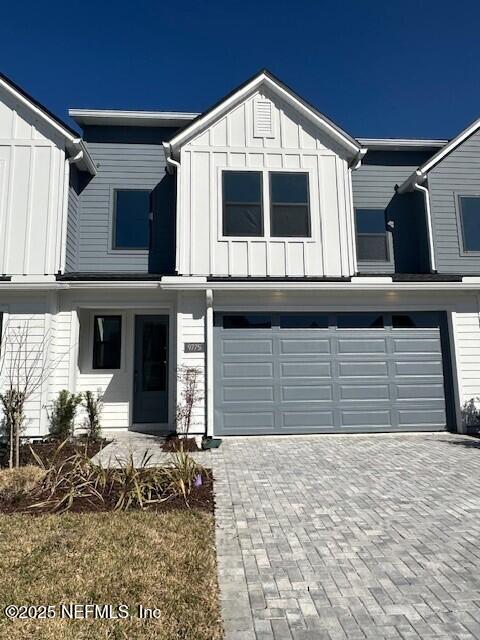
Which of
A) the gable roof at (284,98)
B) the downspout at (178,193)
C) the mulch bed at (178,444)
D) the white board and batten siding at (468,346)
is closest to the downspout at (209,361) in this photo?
the mulch bed at (178,444)

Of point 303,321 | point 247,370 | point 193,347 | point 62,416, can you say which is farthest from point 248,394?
point 62,416

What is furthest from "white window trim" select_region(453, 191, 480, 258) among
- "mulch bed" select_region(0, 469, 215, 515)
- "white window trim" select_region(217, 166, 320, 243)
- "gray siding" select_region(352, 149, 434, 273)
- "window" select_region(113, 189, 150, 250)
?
"mulch bed" select_region(0, 469, 215, 515)

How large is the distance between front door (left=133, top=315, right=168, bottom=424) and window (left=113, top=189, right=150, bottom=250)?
202cm

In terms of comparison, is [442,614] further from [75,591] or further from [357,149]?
[357,149]

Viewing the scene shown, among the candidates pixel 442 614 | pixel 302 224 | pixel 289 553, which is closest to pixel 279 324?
pixel 302 224

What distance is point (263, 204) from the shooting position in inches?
369

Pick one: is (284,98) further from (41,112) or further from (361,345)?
(361,345)

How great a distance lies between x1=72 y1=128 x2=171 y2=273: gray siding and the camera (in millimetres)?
10266

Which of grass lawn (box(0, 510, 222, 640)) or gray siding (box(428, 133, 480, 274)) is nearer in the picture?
grass lawn (box(0, 510, 222, 640))

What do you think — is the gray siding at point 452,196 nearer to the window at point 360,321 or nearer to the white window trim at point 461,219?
the white window trim at point 461,219

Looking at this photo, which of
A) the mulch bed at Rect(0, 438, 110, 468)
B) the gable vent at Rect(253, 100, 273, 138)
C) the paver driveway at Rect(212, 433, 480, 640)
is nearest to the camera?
the paver driveway at Rect(212, 433, 480, 640)

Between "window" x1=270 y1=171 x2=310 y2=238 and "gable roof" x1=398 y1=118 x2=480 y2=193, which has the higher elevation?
"gable roof" x1=398 y1=118 x2=480 y2=193

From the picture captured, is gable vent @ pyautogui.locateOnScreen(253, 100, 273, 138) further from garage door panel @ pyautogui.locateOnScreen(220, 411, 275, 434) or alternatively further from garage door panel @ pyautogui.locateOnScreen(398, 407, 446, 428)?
garage door panel @ pyautogui.locateOnScreen(398, 407, 446, 428)

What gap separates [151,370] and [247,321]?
2719 millimetres
